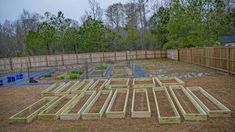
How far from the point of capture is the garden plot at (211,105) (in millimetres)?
6008

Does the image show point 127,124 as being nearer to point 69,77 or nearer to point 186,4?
point 69,77

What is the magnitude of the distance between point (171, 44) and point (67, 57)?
13.4m

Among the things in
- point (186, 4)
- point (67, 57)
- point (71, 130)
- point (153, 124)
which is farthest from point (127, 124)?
point (67, 57)

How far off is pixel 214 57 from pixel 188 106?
31.5 feet

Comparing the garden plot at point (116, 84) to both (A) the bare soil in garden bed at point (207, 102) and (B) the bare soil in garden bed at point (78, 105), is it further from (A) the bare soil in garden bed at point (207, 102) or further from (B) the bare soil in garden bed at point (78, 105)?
(A) the bare soil in garden bed at point (207, 102)

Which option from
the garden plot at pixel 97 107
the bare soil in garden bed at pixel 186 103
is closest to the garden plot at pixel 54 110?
the garden plot at pixel 97 107

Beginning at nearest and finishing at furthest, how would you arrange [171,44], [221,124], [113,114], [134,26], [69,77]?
1. [221,124]
2. [113,114]
3. [69,77]
4. [171,44]
5. [134,26]

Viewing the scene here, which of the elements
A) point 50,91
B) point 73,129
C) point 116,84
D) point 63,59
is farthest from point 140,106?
point 63,59

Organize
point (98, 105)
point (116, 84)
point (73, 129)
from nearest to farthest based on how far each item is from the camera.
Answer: point (73, 129) → point (98, 105) → point (116, 84)

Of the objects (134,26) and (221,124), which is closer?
(221,124)

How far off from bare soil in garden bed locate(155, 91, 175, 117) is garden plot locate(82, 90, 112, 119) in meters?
1.74

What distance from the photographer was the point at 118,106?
7645 millimetres

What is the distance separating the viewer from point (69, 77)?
16.1 metres

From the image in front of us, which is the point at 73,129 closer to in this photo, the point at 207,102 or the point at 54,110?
the point at 54,110
